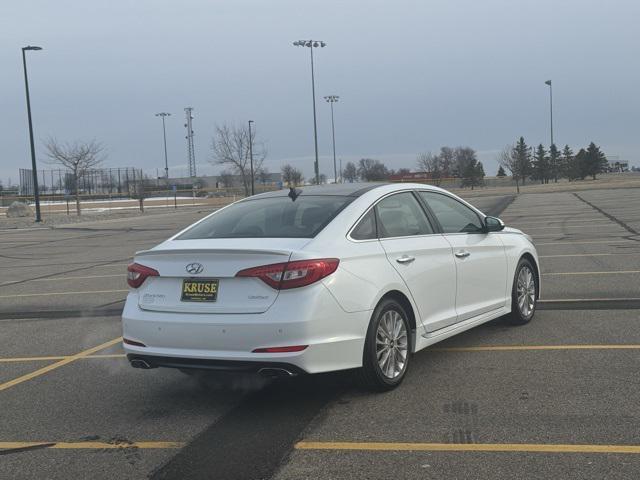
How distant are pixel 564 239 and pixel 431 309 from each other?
1155cm

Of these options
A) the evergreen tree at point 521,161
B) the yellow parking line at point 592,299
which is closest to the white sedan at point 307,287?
the yellow parking line at point 592,299

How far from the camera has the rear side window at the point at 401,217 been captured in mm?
5672

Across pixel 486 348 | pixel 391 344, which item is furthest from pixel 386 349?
pixel 486 348

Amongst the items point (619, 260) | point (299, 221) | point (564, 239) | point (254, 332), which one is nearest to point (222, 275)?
point (254, 332)

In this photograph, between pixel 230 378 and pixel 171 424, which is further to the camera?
pixel 230 378

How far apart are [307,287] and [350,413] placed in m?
0.94

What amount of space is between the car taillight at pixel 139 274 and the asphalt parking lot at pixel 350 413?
915 mm

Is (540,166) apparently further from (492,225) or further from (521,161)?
(492,225)

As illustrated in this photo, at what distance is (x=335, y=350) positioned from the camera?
187 inches

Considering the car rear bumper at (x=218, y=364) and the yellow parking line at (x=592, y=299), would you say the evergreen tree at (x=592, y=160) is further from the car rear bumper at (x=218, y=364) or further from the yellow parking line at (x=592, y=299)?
the car rear bumper at (x=218, y=364)

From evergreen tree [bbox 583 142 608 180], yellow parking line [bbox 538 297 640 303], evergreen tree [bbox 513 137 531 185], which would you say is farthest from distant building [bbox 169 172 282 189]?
yellow parking line [bbox 538 297 640 303]

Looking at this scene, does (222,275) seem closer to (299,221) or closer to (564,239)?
(299,221)

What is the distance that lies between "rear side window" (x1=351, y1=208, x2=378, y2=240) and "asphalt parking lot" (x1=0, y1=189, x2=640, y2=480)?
1.17 metres

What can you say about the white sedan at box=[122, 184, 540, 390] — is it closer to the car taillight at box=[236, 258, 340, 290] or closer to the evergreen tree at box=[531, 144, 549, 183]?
the car taillight at box=[236, 258, 340, 290]
